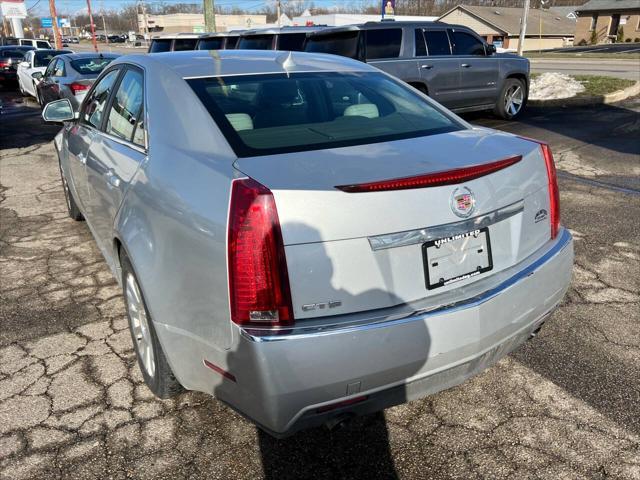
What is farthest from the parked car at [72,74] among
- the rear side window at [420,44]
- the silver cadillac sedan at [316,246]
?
the silver cadillac sedan at [316,246]

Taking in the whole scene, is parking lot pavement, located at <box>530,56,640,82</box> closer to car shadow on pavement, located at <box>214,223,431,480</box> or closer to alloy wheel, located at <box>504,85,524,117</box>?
alloy wheel, located at <box>504,85,524,117</box>

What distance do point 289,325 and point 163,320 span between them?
716 mm

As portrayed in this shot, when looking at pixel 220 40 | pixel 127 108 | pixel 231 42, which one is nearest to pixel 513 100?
pixel 231 42

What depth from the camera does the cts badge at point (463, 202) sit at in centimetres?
207

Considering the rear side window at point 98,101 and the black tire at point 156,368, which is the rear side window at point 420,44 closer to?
the rear side window at point 98,101


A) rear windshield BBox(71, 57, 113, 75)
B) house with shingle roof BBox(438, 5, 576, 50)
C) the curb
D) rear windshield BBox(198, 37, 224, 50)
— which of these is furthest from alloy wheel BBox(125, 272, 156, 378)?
house with shingle roof BBox(438, 5, 576, 50)

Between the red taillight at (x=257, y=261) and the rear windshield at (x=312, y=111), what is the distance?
1.23 feet

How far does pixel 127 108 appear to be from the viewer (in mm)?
3156

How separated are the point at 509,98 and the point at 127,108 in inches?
371

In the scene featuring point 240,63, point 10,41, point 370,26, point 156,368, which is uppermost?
point 10,41

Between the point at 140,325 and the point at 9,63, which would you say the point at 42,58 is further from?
the point at 140,325

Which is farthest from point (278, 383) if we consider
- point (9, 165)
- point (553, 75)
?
point (553, 75)

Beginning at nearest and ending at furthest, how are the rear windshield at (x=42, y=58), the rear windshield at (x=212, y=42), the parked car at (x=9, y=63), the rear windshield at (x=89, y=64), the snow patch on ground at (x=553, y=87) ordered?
the rear windshield at (x=89, y=64) → the rear windshield at (x=212, y=42) → the snow patch on ground at (x=553, y=87) → the rear windshield at (x=42, y=58) → the parked car at (x=9, y=63)

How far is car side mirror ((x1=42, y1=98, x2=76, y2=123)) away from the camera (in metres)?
4.17
